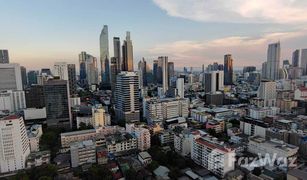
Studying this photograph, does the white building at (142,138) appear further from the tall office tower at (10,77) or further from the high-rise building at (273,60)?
the high-rise building at (273,60)

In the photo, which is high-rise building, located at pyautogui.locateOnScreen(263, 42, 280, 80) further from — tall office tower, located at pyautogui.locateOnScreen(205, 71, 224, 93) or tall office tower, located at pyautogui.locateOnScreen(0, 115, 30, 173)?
tall office tower, located at pyautogui.locateOnScreen(0, 115, 30, 173)

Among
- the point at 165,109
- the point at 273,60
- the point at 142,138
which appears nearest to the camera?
the point at 142,138

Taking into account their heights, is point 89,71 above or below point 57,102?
above

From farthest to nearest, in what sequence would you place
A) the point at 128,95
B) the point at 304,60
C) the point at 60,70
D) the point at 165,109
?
the point at 304,60
the point at 60,70
the point at 165,109
the point at 128,95

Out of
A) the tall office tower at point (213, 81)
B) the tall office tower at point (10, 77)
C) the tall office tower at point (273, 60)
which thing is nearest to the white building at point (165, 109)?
the tall office tower at point (213, 81)

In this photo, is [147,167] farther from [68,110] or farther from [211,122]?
[68,110]

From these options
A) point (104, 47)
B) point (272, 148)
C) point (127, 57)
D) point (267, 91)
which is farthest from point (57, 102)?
point (104, 47)

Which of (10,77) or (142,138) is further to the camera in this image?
(10,77)

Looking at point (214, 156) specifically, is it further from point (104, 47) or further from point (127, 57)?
point (104, 47)
